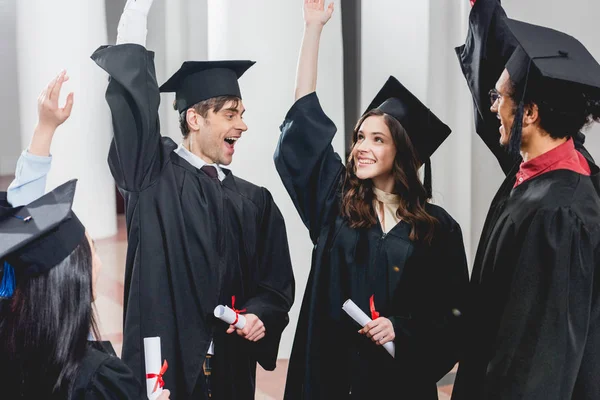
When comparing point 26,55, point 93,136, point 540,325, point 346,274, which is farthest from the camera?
point 93,136

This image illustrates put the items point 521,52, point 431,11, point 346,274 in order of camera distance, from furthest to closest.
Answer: point 431,11
point 346,274
point 521,52

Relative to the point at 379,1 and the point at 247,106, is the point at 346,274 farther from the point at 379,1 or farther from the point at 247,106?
the point at 379,1

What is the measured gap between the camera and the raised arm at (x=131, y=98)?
246 centimetres

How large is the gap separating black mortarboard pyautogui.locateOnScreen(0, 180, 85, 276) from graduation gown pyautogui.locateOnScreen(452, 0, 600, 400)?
118 cm

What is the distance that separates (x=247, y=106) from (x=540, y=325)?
2681mm

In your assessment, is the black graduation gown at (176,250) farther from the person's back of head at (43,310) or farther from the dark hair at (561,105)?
the dark hair at (561,105)

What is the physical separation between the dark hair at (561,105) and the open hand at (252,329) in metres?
1.25

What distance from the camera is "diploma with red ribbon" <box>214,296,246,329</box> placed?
7.82ft

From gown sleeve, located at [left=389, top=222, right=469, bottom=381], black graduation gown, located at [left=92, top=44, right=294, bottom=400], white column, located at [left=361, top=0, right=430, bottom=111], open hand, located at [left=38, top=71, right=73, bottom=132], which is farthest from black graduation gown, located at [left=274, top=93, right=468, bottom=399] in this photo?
white column, located at [left=361, top=0, right=430, bottom=111]

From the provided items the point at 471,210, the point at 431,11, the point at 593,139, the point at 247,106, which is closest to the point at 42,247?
the point at 247,106

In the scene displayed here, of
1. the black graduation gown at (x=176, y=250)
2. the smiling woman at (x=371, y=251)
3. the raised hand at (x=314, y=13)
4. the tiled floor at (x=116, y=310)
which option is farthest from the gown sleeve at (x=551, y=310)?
the tiled floor at (x=116, y=310)

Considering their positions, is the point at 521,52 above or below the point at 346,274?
above

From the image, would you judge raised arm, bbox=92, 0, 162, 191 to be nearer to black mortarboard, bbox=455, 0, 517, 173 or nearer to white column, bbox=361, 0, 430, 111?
black mortarboard, bbox=455, 0, 517, 173

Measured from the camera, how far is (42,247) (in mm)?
1496
